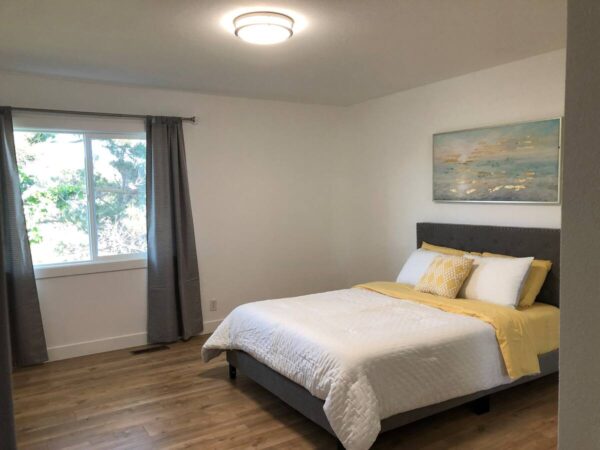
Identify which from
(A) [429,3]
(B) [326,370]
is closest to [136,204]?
(B) [326,370]

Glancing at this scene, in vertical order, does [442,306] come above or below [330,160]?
below

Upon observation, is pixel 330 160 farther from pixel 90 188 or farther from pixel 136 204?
pixel 90 188

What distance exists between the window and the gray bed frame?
5.58 ft

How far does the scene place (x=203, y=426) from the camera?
9.34ft

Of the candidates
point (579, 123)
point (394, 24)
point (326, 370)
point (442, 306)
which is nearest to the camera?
point (579, 123)

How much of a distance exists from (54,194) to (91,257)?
644 millimetres

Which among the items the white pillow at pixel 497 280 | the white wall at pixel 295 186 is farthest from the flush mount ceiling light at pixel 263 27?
the white pillow at pixel 497 280

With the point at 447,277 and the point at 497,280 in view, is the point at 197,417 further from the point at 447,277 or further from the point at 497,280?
the point at 497,280

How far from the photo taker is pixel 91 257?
168 inches

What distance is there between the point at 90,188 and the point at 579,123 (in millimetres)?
4148

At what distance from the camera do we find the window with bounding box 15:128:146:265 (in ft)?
13.1

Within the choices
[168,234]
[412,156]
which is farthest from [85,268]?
[412,156]

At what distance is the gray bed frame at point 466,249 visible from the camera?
262 centimetres

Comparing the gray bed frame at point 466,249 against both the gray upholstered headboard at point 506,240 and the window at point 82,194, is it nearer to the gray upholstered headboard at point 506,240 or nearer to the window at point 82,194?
the gray upholstered headboard at point 506,240
